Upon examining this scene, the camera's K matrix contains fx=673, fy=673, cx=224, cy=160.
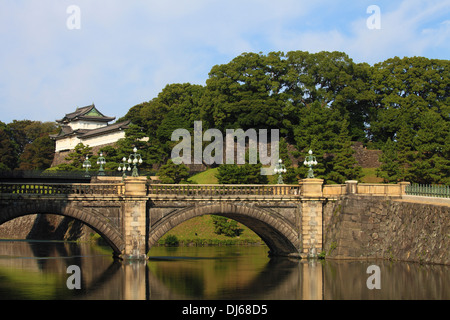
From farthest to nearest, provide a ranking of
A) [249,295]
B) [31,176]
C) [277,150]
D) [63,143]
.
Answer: [63,143] < [277,150] < [31,176] < [249,295]

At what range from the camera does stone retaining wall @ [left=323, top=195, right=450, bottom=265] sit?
47.5 meters

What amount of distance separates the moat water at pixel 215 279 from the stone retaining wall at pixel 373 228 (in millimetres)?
1384

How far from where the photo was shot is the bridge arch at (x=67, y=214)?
4778cm

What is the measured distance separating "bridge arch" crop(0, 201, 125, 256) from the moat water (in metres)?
1.91

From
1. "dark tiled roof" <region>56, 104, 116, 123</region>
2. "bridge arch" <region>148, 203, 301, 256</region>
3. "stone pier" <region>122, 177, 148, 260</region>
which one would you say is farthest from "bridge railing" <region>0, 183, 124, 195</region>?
"dark tiled roof" <region>56, 104, 116, 123</region>

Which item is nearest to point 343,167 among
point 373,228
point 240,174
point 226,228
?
point 240,174

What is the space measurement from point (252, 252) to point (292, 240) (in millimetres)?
13010

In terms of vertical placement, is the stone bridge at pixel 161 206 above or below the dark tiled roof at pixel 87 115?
below

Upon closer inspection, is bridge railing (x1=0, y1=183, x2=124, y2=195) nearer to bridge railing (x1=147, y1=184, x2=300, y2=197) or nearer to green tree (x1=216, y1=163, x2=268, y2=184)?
bridge railing (x1=147, y1=184, x2=300, y2=197)

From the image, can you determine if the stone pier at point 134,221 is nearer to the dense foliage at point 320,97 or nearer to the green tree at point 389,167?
the green tree at point 389,167

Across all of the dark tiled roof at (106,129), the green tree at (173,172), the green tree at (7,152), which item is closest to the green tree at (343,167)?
the green tree at (173,172)
